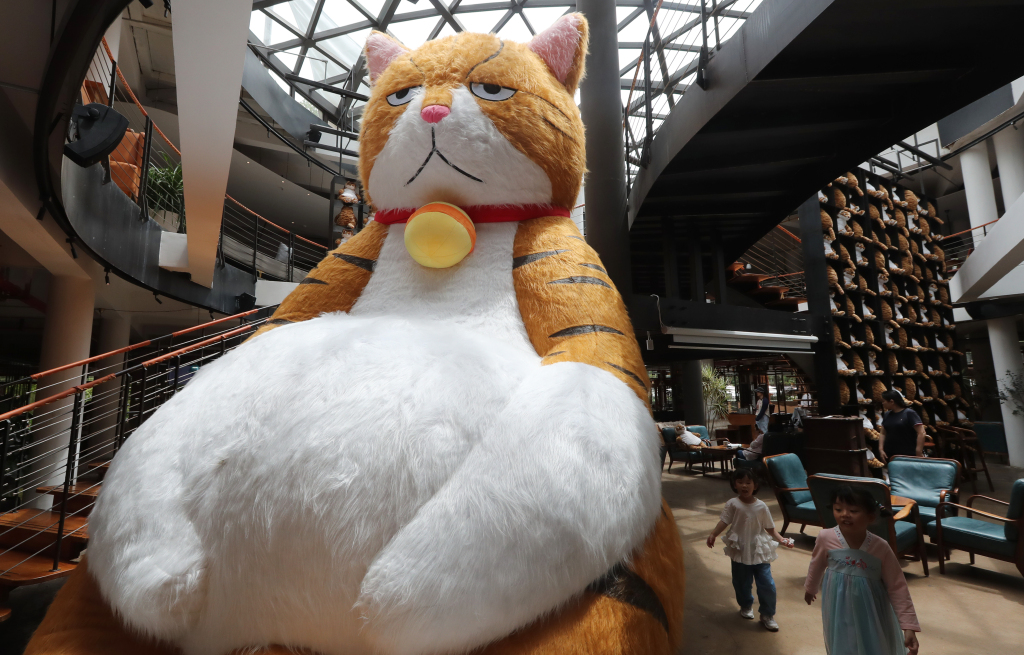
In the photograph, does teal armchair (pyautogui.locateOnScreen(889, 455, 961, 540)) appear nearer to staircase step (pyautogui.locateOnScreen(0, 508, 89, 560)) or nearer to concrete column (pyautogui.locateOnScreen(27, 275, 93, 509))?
staircase step (pyautogui.locateOnScreen(0, 508, 89, 560))

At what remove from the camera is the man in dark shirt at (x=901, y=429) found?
4.95 meters

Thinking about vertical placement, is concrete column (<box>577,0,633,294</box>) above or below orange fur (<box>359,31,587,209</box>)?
above

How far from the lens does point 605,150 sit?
153 inches

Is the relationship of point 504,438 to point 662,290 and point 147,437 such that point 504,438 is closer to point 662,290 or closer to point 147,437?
point 147,437

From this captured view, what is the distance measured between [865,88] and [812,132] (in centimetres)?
59

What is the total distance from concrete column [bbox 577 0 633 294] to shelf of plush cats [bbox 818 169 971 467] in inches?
172

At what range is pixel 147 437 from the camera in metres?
1.04

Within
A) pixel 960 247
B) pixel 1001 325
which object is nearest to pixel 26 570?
pixel 1001 325

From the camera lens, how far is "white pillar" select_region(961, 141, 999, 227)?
10.1m

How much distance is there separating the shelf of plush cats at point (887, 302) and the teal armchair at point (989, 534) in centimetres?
281

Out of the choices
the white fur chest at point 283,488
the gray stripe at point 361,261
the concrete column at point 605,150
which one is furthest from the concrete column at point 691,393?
the white fur chest at point 283,488

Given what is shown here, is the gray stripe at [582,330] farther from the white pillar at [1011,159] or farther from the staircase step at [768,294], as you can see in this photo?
the white pillar at [1011,159]

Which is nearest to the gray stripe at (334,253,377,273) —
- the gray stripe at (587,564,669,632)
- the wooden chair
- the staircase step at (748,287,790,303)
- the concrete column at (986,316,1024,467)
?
the gray stripe at (587,564,669,632)

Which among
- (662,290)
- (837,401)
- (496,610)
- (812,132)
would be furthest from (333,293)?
(662,290)
